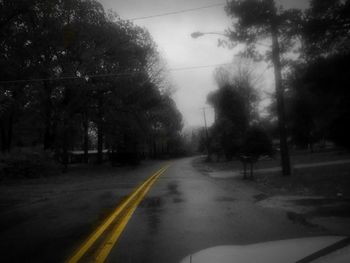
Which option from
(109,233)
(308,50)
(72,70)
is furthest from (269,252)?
(72,70)

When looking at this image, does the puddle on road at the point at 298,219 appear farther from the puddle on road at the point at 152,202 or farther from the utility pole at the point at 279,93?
the utility pole at the point at 279,93

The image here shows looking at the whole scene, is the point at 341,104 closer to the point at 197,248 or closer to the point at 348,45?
the point at 348,45

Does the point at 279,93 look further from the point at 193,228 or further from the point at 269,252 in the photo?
the point at 269,252

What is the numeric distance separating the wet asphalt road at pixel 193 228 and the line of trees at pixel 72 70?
21.8 metres

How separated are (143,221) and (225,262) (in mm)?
4371

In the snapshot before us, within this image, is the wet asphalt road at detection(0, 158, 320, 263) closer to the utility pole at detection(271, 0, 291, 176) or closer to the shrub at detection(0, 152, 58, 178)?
the utility pole at detection(271, 0, 291, 176)

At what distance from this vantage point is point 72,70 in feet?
109

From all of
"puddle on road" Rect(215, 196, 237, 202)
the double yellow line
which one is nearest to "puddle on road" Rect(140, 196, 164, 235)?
the double yellow line

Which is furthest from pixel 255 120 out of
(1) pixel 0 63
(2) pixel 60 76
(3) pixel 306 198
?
(3) pixel 306 198

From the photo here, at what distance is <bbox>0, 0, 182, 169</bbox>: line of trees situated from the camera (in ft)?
95.9

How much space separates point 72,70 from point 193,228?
28453 mm

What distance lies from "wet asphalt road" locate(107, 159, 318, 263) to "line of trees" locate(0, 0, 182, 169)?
21804 millimetres

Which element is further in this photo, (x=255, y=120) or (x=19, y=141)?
(x=19, y=141)

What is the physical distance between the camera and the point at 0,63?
27375 millimetres
